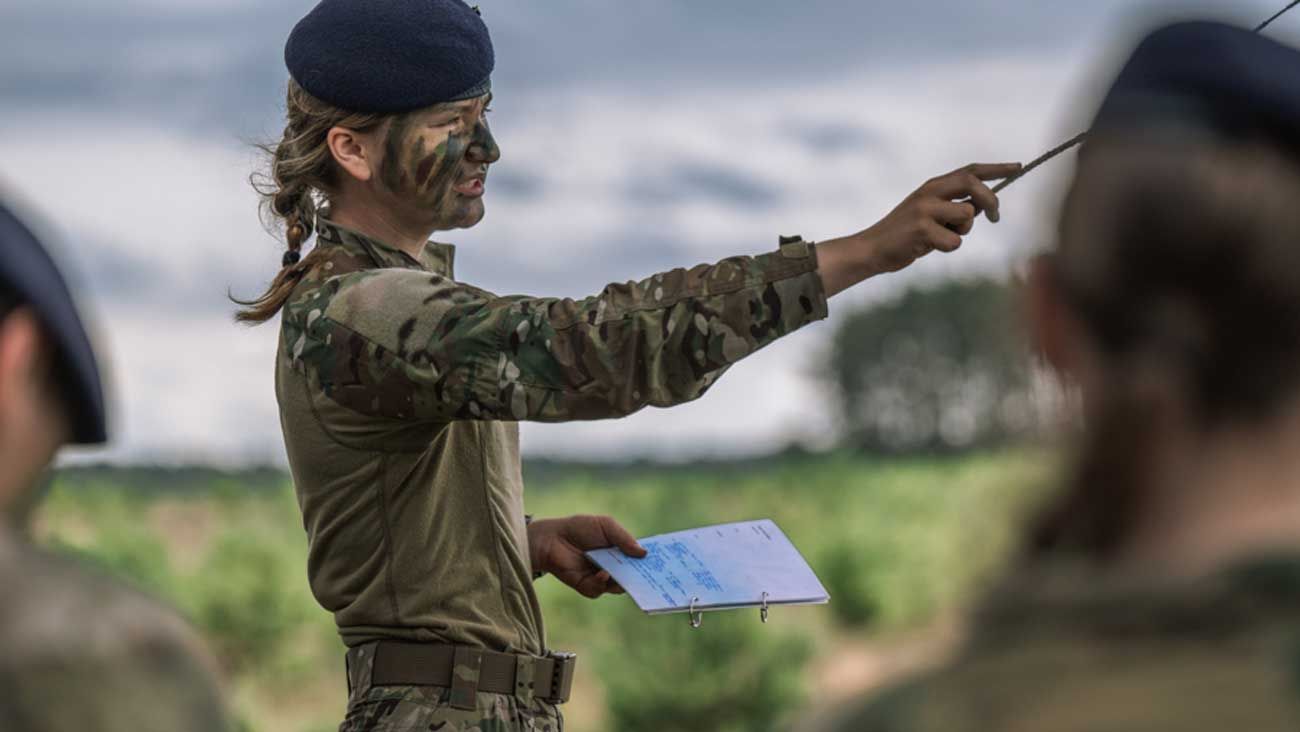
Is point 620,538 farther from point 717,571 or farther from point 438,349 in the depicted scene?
point 438,349

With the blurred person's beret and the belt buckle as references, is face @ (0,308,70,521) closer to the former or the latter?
the blurred person's beret

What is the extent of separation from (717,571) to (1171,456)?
206 cm

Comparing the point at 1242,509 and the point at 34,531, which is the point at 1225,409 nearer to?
the point at 1242,509

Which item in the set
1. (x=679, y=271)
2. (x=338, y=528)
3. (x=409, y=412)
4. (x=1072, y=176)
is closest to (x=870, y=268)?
(x=679, y=271)

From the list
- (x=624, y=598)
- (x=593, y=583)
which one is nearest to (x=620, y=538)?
(x=593, y=583)

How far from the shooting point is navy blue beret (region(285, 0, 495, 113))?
10.5ft

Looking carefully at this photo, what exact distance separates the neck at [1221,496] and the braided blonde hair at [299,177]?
2171 millimetres

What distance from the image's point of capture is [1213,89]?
130 cm

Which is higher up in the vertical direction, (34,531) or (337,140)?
(337,140)

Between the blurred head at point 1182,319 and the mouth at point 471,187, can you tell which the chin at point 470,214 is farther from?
the blurred head at point 1182,319

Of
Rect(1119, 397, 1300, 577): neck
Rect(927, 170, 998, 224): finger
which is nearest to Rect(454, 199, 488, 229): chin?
Rect(927, 170, 998, 224): finger

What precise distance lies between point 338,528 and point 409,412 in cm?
34

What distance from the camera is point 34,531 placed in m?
1.66

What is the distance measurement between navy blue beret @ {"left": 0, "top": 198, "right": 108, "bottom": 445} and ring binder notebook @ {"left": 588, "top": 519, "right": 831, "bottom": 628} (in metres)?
1.56
